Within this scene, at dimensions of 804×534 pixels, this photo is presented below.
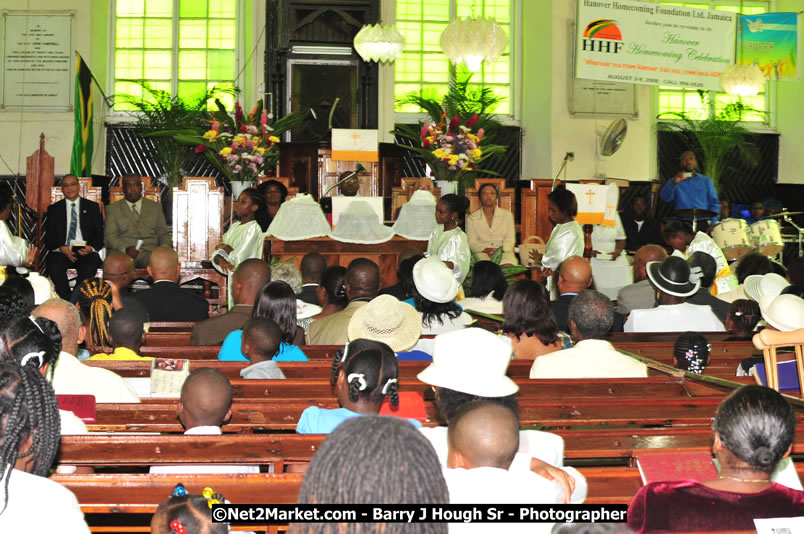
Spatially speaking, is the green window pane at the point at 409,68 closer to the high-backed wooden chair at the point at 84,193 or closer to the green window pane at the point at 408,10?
the green window pane at the point at 408,10

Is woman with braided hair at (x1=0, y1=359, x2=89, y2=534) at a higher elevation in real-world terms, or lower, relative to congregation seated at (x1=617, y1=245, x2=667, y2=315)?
lower

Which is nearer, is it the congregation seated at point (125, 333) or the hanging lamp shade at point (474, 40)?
the congregation seated at point (125, 333)

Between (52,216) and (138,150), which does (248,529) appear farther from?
(138,150)

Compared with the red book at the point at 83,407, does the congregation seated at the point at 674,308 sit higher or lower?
higher

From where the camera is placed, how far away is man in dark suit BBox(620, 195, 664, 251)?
12273mm

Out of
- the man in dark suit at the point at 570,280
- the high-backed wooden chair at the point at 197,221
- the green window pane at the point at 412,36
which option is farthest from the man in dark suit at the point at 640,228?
the man in dark suit at the point at 570,280

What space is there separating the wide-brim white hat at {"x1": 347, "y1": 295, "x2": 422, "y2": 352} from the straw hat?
0.98m

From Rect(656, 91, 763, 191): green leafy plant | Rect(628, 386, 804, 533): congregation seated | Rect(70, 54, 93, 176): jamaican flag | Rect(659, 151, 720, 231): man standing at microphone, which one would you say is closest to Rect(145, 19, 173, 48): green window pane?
Rect(70, 54, 93, 176): jamaican flag

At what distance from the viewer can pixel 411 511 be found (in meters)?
1.61

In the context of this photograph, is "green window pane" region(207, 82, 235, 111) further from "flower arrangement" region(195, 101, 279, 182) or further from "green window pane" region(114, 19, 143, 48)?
"flower arrangement" region(195, 101, 279, 182)

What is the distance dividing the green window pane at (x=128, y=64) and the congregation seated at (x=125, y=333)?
10566mm

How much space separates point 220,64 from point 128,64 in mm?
1283

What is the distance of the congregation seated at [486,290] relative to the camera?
21.5ft

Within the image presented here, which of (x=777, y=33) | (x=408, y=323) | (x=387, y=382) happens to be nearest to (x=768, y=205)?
(x=777, y=33)
